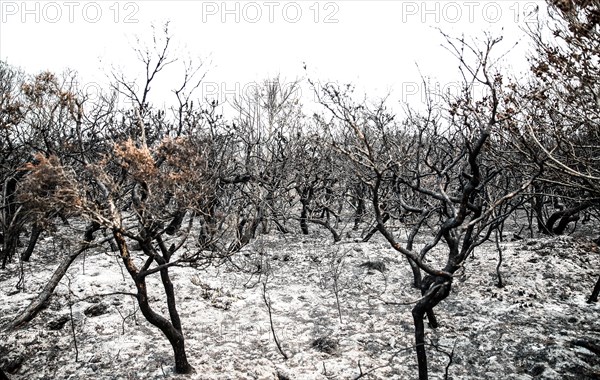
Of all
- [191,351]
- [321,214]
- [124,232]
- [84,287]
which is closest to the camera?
[124,232]

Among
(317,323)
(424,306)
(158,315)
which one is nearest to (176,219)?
(158,315)

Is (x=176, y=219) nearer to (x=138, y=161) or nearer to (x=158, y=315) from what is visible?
(x=158, y=315)

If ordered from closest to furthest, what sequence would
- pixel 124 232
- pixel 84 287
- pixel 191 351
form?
1. pixel 124 232
2. pixel 191 351
3. pixel 84 287

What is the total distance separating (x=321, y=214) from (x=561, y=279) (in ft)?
39.6

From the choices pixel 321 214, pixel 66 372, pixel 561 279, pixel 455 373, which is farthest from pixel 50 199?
pixel 321 214

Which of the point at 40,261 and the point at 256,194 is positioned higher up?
the point at 256,194

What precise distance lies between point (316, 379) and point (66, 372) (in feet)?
15.9

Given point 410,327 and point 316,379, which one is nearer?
point 316,379

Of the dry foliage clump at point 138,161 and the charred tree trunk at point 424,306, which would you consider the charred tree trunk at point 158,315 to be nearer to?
the dry foliage clump at point 138,161

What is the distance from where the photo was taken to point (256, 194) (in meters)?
15.3

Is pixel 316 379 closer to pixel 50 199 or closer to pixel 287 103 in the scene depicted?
pixel 50 199

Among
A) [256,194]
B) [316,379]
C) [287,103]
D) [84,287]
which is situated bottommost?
[316,379]

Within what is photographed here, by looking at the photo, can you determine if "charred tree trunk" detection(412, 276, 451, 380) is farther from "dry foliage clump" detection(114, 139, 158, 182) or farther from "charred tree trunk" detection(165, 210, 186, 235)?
"dry foliage clump" detection(114, 139, 158, 182)

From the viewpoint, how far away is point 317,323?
29.5 ft
